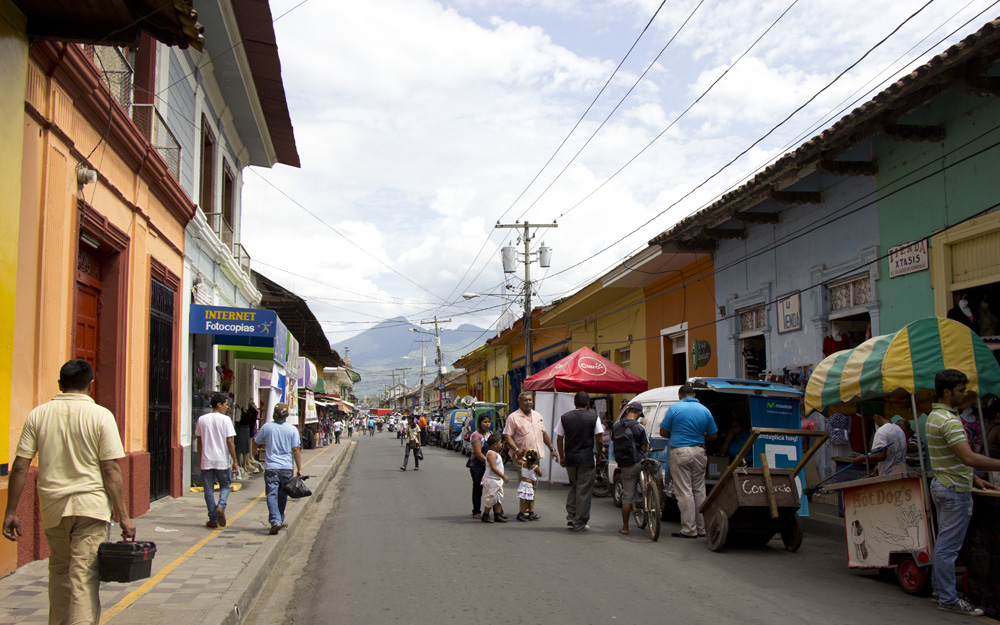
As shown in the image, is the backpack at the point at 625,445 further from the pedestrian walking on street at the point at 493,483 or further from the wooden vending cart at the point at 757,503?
the pedestrian walking on street at the point at 493,483

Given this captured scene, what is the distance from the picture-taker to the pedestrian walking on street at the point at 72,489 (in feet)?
15.4

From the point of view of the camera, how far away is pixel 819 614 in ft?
19.9

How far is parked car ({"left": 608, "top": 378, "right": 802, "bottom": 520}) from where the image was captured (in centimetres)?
1119

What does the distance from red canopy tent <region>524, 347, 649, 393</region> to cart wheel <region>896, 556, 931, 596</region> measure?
9.67 metres

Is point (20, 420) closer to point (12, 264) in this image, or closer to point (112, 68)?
point (12, 264)

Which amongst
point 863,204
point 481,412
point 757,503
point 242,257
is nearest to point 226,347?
point 242,257

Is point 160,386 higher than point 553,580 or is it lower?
higher

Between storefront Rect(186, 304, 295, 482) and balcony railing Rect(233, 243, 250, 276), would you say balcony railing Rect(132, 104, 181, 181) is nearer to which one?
storefront Rect(186, 304, 295, 482)

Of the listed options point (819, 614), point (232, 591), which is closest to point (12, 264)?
point (232, 591)

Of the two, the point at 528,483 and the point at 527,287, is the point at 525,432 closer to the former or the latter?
the point at 528,483

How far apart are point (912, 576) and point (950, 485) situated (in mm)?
1052

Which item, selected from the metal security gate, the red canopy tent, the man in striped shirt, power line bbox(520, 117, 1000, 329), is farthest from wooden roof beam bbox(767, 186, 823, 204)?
the metal security gate

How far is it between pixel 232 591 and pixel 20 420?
2759 mm

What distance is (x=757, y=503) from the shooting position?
8688mm
